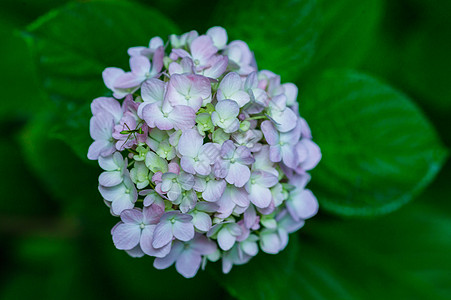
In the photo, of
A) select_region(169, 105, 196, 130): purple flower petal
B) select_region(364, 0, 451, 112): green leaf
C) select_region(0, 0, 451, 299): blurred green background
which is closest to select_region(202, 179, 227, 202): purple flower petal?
select_region(169, 105, 196, 130): purple flower petal

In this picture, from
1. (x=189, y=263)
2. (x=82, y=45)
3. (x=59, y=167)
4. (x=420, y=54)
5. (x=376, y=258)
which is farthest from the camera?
(x=420, y=54)

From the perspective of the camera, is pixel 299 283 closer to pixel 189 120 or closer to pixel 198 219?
pixel 198 219

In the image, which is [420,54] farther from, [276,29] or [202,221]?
[202,221]

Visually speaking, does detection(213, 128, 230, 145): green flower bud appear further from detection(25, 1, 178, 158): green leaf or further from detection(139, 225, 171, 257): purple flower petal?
detection(25, 1, 178, 158): green leaf

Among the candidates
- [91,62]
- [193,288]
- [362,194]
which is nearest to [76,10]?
[91,62]

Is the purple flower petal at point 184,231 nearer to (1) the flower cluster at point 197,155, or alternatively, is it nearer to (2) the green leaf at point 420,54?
(1) the flower cluster at point 197,155

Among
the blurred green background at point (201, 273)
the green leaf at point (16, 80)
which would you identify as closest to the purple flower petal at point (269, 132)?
the blurred green background at point (201, 273)

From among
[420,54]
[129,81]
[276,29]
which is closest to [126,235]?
[129,81]
